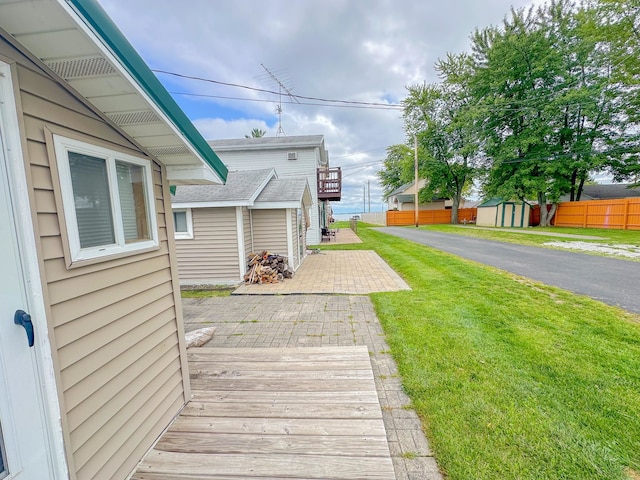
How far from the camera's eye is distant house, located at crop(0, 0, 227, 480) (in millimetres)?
1135

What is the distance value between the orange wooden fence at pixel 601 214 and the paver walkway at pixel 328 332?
18092mm

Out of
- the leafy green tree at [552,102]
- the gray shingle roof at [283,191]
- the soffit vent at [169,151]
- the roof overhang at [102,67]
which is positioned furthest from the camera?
the leafy green tree at [552,102]

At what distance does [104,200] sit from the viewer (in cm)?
164

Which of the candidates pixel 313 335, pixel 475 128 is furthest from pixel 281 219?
pixel 475 128

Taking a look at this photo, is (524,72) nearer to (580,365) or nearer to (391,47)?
(391,47)

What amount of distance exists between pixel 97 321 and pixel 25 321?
1.43 feet

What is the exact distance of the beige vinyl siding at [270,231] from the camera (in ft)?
26.2

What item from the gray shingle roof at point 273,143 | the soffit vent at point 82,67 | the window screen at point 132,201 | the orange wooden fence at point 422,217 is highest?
the gray shingle roof at point 273,143

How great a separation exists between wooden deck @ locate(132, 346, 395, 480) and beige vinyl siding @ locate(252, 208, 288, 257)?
201 inches

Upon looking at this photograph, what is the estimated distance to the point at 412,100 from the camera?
27391 millimetres

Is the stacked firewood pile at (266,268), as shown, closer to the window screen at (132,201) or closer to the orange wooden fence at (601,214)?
the window screen at (132,201)

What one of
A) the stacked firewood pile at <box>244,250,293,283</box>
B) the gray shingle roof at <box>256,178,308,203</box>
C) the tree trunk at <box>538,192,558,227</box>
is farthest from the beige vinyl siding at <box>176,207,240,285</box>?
the tree trunk at <box>538,192,558,227</box>

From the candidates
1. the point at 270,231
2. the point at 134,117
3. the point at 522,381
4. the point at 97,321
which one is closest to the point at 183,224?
the point at 270,231

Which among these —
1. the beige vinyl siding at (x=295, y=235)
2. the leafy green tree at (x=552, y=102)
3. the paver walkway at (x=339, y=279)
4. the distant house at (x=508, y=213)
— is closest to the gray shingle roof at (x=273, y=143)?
the beige vinyl siding at (x=295, y=235)
